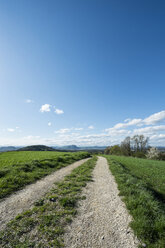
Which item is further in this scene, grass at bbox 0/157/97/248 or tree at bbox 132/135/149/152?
tree at bbox 132/135/149/152

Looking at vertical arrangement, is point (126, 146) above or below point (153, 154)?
above

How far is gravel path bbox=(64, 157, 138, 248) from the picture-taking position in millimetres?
3738

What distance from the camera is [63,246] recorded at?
3615mm

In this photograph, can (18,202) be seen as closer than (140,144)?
Yes

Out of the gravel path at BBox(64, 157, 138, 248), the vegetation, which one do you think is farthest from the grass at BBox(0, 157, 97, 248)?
the vegetation

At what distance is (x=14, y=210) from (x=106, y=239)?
468cm

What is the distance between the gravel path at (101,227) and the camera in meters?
3.74

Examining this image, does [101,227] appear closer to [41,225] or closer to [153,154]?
[41,225]

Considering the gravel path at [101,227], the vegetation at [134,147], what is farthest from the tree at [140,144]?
the gravel path at [101,227]

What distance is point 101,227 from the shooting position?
4477mm

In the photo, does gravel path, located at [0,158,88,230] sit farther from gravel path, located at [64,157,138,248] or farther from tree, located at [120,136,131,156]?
tree, located at [120,136,131,156]

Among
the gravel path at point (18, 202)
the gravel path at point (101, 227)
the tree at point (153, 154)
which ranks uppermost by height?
the gravel path at point (101, 227)

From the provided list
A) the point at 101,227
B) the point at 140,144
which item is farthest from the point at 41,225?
the point at 140,144

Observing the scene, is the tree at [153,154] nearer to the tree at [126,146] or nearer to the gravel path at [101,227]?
the tree at [126,146]
